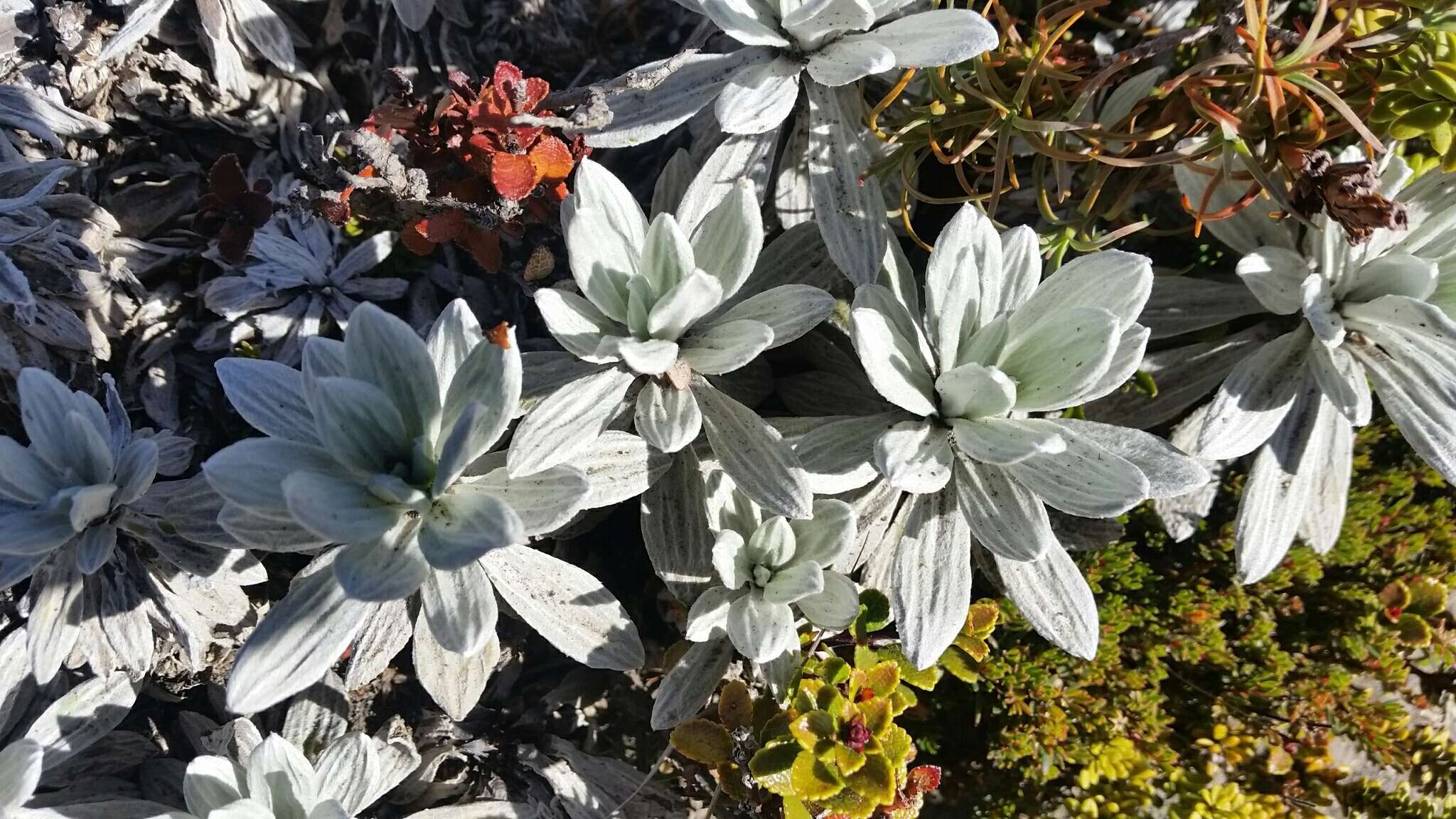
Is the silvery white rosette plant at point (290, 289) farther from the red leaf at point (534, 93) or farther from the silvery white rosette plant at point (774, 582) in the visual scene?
the silvery white rosette plant at point (774, 582)

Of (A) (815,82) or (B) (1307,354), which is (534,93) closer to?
(A) (815,82)

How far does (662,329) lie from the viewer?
4.51ft

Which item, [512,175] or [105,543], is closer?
[105,543]

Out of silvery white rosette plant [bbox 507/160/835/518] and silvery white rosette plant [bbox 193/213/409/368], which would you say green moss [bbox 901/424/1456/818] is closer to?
silvery white rosette plant [bbox 507/160/835/518]

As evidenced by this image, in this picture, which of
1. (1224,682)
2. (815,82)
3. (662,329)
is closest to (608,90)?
(815,82)

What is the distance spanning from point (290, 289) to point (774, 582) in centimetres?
120

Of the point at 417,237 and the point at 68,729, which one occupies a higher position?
the point at 417,237

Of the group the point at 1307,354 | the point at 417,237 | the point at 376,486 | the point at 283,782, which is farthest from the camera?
the point at 417,237

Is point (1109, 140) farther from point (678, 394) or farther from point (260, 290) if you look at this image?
point (260, 290)

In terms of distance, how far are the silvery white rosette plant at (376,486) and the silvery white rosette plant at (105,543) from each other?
22 centimetres

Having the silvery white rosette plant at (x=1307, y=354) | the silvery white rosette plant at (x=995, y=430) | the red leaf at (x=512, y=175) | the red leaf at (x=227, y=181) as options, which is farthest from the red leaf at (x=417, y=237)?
the silvery white rosette plant at (x=1307, y=354)

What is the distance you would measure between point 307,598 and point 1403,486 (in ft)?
7.73

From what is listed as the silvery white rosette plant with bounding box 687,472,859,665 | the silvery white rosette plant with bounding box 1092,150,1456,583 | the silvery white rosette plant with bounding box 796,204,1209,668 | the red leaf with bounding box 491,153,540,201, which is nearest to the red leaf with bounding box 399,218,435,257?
the red leaf with bounding box 491,153,540,201

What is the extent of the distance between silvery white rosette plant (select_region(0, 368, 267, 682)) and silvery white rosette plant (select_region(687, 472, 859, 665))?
30.6 inches
